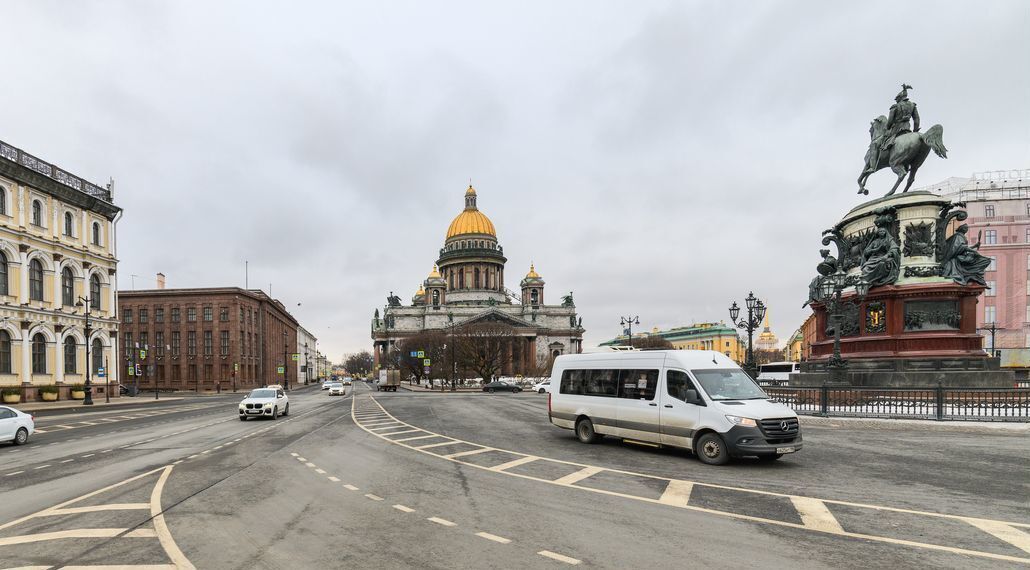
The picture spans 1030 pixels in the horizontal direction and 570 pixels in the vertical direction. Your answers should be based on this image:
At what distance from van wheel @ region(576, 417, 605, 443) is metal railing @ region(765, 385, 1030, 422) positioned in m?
7.82

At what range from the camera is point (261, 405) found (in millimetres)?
23656

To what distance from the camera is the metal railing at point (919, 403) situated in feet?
58.2

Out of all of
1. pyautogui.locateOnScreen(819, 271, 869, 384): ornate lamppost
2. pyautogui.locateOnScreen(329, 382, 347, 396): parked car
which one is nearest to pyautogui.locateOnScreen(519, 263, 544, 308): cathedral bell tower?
pyautogui.locateOnScreen(329, 382, 347, 396): parked car

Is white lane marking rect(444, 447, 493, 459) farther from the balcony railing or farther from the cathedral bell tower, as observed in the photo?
the cathedral bell tower

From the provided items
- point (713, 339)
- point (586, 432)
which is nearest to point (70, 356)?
point (586, 432)

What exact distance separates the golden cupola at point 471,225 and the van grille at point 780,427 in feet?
377

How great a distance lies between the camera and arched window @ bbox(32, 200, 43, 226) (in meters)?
38.9

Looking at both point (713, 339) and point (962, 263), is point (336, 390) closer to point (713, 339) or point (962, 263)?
point (962, 263)

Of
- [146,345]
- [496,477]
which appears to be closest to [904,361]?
[496,477]

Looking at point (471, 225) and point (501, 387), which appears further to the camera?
Answer: point (471, 225)

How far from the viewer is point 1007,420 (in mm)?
17297

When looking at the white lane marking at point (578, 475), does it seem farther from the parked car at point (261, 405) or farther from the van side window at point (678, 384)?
the parked car at point (261, 405)

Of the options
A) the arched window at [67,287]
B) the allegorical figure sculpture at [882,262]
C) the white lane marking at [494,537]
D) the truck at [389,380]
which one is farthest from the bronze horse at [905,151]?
the arched window at [67,287]

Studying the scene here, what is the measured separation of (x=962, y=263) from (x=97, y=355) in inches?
2271
